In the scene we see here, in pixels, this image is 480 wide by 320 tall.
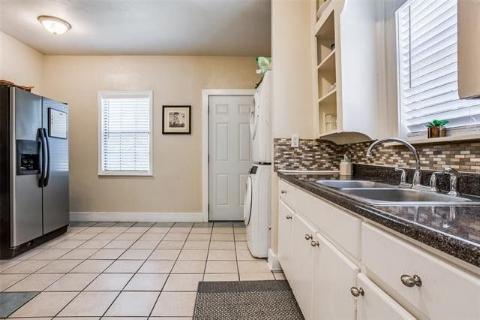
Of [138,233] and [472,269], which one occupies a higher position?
[472,269]

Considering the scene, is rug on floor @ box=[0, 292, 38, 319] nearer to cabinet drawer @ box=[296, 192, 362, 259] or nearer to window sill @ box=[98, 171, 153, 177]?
cabinet drawer @ box=[296, 192, 362, 259]

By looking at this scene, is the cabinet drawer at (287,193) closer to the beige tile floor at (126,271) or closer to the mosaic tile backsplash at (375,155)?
the mosaic tile backsplash at (375,155)

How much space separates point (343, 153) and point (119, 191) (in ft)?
11.0

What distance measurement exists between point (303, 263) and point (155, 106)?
3.54 meters

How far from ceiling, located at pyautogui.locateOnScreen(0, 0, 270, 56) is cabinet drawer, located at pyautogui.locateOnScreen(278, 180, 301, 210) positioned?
1878 mm

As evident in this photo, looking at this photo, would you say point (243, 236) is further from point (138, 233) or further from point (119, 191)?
point (119, 191)

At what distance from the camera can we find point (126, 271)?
2557mm

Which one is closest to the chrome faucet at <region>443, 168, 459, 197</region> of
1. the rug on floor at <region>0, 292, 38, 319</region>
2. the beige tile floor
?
the beige tile floor

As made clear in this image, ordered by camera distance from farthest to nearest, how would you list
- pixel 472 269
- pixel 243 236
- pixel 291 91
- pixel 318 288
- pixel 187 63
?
1. pixel 187 63
2. pixel 243 236
3. pixel 291 91
4. pixel 318 288
5. pixel 472 269

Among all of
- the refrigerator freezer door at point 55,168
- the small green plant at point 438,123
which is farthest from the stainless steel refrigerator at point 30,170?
the small green plant at point 438,123

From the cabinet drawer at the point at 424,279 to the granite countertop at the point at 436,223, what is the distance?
37 millimetres

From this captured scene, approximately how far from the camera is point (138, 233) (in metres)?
3.81

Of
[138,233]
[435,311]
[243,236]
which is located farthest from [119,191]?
[435,311]

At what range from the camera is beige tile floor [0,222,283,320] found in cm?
195
